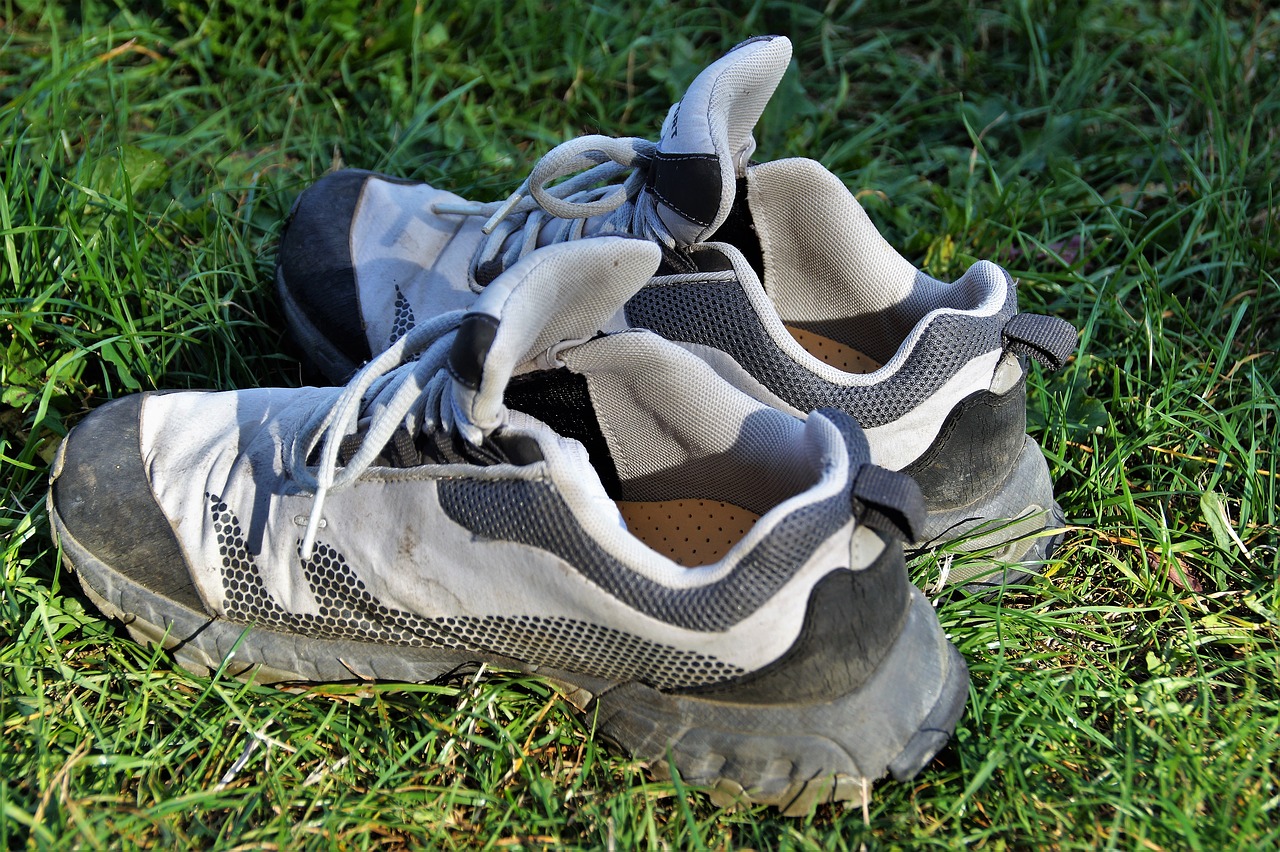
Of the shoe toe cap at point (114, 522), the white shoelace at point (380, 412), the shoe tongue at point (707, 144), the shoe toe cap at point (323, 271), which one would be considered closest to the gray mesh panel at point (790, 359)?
the shoe tongue at point (707, 144)

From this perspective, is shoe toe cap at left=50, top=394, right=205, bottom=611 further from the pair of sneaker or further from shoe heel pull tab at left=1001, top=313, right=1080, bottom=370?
shoe heel pull tab at left=1001, top=313, right=1080, bottom=370

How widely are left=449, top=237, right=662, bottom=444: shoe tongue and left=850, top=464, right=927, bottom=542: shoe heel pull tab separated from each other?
49cm

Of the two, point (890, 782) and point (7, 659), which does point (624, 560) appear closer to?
point (890, 782)

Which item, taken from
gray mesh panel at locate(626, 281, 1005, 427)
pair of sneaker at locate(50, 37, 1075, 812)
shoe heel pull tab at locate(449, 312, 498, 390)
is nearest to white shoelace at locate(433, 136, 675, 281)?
pair of sneaker at locate(50, 37, 1075, 812)

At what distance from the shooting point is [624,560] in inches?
62.1

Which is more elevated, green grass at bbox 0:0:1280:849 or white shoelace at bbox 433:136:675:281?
white shoelace at bbox 433:136:675:281

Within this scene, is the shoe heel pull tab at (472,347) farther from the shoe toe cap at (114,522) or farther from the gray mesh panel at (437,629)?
the shoe toe cap at (114,522)

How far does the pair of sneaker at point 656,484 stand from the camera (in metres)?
1.59

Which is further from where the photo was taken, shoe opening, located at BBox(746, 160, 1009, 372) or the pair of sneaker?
shoe opening, located at BBox(746, 160, 1009, 372)

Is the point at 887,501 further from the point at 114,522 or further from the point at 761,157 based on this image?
the point at 761,157

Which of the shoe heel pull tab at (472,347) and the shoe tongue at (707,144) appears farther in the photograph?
the shoe tongue at (707,144)

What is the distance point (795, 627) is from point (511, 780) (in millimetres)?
→ 545

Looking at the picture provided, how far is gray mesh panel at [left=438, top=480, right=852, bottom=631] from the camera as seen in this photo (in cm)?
154

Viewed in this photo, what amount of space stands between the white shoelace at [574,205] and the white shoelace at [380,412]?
1.60 feet
